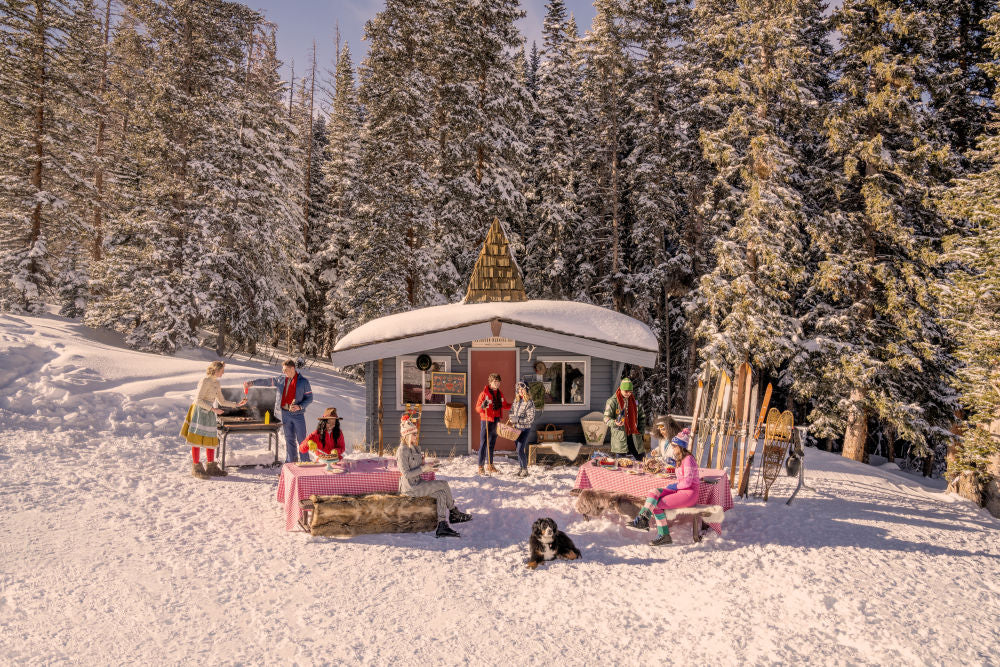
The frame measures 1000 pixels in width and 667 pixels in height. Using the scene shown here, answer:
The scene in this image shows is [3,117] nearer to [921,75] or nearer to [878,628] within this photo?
[878,628]

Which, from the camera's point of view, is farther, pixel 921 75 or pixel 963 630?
pixel 921 75

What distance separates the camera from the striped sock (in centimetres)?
770

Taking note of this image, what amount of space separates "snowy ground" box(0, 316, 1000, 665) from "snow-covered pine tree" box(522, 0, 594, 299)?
14352 mm

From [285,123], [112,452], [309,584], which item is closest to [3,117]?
[285,123]

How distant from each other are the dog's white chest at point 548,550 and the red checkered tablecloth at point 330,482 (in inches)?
79.5

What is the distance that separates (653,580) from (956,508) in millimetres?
8817

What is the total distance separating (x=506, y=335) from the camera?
12398 mm

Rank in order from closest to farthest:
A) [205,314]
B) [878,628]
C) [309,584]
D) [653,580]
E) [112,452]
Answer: [878,628]
[309,584]
[653,580]
[112,452]
[205,314]

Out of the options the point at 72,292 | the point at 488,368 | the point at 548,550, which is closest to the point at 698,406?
the point at 488,368

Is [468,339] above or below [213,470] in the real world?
above

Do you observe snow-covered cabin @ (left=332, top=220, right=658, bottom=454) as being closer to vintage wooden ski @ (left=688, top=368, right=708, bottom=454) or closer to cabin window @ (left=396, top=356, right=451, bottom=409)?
cabin window @ (left=396, top=356, right=451, bottom=409)

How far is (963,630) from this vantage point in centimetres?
573

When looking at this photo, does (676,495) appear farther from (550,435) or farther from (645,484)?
Result: (550,435)

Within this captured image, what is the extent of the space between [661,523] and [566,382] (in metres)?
5.61
